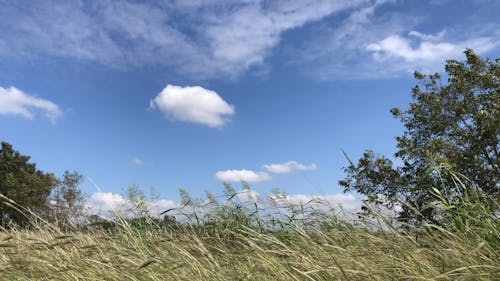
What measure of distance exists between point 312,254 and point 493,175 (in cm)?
1217

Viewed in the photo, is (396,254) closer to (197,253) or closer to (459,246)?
(459,246)

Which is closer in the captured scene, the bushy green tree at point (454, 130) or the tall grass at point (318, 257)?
the tall grass at point (318, 257)

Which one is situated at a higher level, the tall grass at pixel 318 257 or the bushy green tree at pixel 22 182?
the bushy green tree at pixel 22 182

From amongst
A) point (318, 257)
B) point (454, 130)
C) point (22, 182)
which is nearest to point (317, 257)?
point (318, 257)

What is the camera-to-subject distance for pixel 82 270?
4.26m

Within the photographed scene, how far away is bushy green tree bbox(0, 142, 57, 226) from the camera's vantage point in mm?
29516

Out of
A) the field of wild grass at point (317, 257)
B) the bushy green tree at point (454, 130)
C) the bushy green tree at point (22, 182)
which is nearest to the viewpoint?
the field of wild grass at point (317, 257)

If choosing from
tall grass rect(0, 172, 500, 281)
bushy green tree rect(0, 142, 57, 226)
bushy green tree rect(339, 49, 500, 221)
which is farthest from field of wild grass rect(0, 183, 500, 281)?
bushy green tree rect(0, 142, 57, 226)

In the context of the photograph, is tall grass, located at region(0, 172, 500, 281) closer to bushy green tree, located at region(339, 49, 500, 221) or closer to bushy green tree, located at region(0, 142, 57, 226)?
bushy green tree, located at region(339, 49, 500, 221)

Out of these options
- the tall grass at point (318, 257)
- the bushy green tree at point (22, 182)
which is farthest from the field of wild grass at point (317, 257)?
the bushy green tree at point (22, 182)

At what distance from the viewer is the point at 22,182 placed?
1219 inches

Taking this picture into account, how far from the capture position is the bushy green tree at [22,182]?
1162 inches

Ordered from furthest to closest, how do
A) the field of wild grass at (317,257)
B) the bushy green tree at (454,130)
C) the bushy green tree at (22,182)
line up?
the bushy green tree at (22,182) < the bushy green tree at (454,130) < the field of wild grass at (317,257)

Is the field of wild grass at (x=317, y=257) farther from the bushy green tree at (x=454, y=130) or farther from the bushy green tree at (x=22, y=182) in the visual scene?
the bushy green tree at (x=22, y=182)
